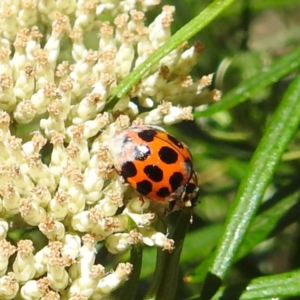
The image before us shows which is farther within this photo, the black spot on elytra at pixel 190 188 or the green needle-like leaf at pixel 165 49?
the black spot on elytra at pixel 190 188

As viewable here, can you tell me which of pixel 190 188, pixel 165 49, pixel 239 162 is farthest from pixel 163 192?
pixel 239 162

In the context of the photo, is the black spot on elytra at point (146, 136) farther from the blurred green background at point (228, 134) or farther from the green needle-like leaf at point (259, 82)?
the blurred green background at point (228, 134)

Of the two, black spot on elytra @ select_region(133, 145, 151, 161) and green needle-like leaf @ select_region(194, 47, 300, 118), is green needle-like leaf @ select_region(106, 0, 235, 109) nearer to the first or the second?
black spot on elytra @ select_region(133, 145, 151, 161)

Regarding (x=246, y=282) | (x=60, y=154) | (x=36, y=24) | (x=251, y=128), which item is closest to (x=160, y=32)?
(x=36, y=24)

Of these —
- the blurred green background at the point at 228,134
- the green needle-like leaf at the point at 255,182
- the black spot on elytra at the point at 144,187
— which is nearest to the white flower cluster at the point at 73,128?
the black spot on elytra at the point at 144,187

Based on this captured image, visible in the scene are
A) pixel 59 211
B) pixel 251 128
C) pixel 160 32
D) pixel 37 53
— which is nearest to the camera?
pixel 59 211

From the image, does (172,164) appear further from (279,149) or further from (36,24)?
(36,24)
